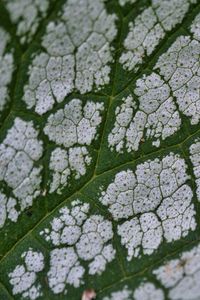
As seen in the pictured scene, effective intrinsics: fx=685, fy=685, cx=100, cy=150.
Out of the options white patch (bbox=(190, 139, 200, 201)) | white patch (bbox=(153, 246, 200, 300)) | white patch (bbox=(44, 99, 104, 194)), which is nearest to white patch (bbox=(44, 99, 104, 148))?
white patch (bbox=(44, 99, 104, 194))

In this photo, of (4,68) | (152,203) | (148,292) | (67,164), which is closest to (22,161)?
(67,164)

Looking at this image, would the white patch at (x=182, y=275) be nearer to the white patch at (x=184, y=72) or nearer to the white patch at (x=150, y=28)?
the white patch at (x=184, y=72)

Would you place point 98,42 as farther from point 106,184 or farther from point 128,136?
point 106,184

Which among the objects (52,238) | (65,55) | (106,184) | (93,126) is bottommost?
(52,238)

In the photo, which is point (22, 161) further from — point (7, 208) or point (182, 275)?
point (182, 275)

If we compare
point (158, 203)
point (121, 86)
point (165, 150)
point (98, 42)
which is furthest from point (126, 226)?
point (98, 42)

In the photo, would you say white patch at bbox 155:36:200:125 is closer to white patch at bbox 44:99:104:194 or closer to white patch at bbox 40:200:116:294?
white patch at bbox 44:99:104:194
